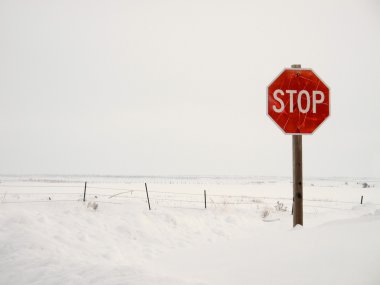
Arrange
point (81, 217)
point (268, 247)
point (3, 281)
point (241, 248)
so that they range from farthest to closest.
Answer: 1. point (81, 217)
2. point (241, 248)
3. point (268, 247)
4. point (3, 281)

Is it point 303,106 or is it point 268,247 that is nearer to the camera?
point 268,247

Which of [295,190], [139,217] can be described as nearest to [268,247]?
[295,190]

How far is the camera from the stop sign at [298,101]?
5.52 meters

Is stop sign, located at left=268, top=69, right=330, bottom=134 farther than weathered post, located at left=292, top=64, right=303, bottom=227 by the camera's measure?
No

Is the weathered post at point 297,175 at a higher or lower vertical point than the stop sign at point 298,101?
lower

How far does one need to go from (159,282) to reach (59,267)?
5.13ft

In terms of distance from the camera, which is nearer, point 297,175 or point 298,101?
point 298,101

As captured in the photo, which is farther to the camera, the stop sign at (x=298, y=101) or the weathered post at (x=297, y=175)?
the weathered post at (x=297, y=175)

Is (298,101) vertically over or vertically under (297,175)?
over

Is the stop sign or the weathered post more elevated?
the stop sign

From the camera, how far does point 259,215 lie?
13.8 m

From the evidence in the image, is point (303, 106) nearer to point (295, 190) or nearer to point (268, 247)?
point (295, 190)

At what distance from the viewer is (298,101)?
18.2ft

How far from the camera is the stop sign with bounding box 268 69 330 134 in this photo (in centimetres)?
552
